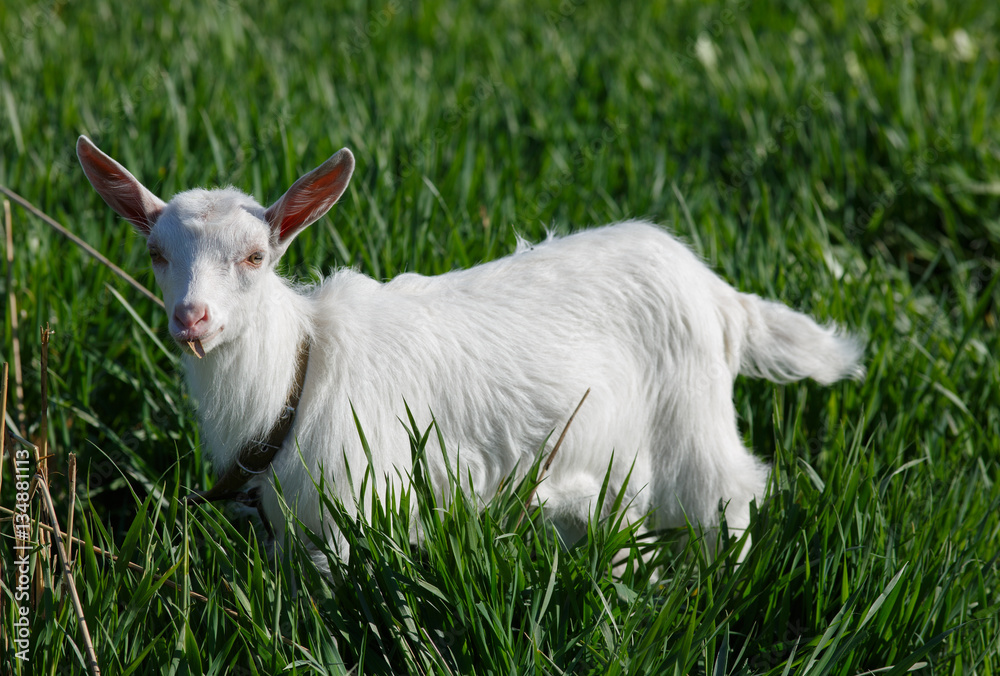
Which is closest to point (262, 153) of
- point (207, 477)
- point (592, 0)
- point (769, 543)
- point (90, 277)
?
point (90, 277)

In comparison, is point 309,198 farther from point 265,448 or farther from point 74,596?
point 74,596

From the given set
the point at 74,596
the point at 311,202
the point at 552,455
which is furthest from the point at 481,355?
the point at 74,596

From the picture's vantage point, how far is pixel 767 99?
5.23m

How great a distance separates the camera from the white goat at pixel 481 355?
2.17 meters

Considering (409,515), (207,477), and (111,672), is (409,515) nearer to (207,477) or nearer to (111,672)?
(111,672)

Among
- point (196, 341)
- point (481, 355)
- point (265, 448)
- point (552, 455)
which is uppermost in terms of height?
point (196, 341)

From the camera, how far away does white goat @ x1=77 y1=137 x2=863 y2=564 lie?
2.17 meters

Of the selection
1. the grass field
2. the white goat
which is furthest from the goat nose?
the grass field

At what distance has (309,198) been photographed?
2207 millimetres

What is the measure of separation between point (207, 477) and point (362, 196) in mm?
1455

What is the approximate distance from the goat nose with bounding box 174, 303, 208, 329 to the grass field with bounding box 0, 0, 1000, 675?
481mm

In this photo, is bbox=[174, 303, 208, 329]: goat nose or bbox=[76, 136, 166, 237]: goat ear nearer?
bbox=[174, 303, 208, 329]: goat nose

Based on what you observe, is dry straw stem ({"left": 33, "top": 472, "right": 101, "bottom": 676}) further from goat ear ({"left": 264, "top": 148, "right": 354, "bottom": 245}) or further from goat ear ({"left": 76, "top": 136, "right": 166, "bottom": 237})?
goat ear ({"left": 264, "top": 148, "right": 354, "bottom": 245})

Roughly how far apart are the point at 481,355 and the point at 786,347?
0.98 m
